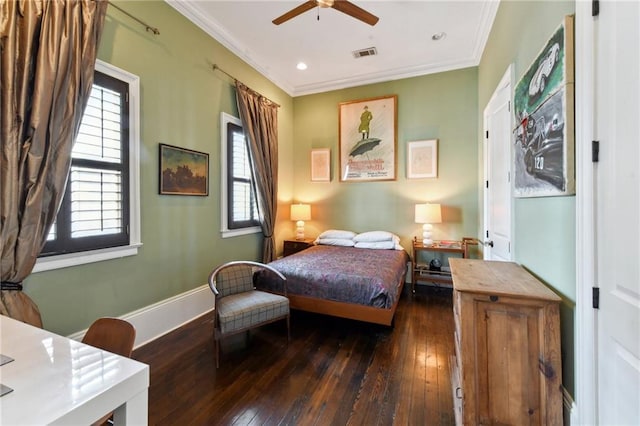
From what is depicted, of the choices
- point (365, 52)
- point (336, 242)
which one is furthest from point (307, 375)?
point (365, 52)

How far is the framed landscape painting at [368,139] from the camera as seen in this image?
435 centimetres

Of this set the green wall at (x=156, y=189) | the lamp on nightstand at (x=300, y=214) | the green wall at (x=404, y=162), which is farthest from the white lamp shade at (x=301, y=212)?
the green wall at (x=156, y=189)

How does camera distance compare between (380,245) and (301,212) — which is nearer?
(380,245)

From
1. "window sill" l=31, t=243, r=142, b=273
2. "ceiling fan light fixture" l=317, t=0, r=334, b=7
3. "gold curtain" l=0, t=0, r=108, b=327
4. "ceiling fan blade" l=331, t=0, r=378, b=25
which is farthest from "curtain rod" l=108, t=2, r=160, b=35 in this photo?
"window sill" l=31, t=243, r=142, b=273

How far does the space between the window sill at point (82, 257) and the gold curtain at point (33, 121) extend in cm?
16

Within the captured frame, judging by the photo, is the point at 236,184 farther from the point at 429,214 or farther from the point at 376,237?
the point at 429,214

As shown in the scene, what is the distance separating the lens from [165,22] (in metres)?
2.65

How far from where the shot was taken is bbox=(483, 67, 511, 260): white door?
239 cm

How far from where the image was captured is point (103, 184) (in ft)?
7.22

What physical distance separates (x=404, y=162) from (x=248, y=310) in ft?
10.8
